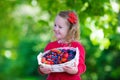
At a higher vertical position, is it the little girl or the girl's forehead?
the girl's forehead

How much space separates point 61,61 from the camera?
4.74 meters

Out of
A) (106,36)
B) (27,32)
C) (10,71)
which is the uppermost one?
(106,36)

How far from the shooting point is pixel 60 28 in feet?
16.2

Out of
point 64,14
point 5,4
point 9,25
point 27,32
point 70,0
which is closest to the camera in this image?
point 64,14

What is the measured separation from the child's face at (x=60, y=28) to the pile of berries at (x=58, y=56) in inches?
6.1

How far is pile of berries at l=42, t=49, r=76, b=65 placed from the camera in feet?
15.6

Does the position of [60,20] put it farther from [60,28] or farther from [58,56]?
[58,56]

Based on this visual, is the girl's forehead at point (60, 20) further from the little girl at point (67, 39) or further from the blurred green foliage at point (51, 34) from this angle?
the blurred green foliage at point (51, 34)

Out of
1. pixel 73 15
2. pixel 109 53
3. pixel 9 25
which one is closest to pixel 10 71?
pixel 109 53

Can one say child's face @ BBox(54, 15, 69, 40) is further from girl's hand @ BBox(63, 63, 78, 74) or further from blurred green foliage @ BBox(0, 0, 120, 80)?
blurred green foliage @ BBox(0, 0, 120, 80)

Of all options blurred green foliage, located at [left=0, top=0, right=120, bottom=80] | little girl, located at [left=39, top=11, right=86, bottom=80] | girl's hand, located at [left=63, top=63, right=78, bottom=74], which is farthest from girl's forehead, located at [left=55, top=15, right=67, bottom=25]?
blurred green foliage, located at [left=0, top=0, right=120, bottom=80]

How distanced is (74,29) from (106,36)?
1931 millimetres

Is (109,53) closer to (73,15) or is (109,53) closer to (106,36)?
(106,36)

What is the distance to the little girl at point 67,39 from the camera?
4852mm
